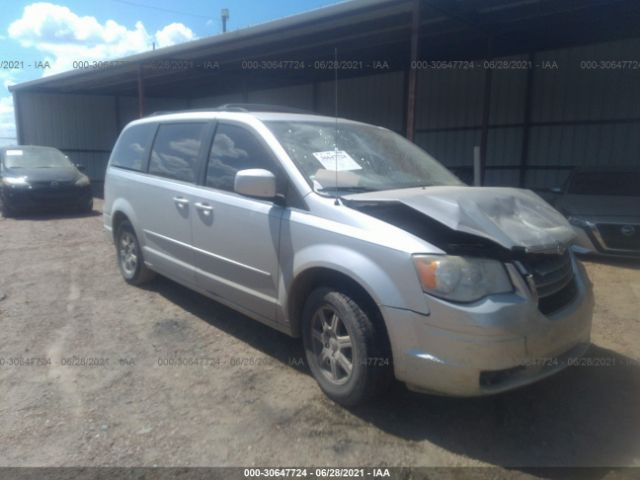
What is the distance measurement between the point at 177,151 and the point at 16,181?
317 inches

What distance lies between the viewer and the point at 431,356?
2.60 metres

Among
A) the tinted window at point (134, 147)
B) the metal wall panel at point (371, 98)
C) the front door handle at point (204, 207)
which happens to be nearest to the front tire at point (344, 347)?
the front door handle at point (204, 207)

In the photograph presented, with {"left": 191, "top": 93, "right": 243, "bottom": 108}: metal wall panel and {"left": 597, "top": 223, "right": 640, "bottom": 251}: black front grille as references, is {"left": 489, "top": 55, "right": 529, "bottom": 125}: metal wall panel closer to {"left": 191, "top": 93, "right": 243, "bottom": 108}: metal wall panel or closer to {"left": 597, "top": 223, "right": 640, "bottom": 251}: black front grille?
{"left": 597, "top": 223, "right": 640, "bottom": 251}: black front grille

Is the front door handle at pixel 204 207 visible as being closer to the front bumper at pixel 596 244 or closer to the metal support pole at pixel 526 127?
the front bumper at pixel 596 244

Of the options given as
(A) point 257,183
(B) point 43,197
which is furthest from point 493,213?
(B) point 43,197

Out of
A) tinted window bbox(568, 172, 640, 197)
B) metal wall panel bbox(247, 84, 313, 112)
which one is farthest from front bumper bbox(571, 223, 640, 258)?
metal wall panel bbox(247, 84, 313, 112)

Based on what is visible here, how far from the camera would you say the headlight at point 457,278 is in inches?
100

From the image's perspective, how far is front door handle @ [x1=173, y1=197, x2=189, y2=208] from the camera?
4.25 meters

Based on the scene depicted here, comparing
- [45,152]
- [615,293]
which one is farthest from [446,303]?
[45,152]

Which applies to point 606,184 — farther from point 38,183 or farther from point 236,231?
point 38,183

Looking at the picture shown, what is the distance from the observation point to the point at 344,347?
9.91ft

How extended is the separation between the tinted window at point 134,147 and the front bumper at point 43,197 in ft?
19.9

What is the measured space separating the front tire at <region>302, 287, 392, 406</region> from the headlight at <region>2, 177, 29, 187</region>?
387 inches

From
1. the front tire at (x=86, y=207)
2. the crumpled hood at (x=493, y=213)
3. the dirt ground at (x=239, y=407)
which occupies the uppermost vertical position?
the crumpled hood at (x=493, y=213)
